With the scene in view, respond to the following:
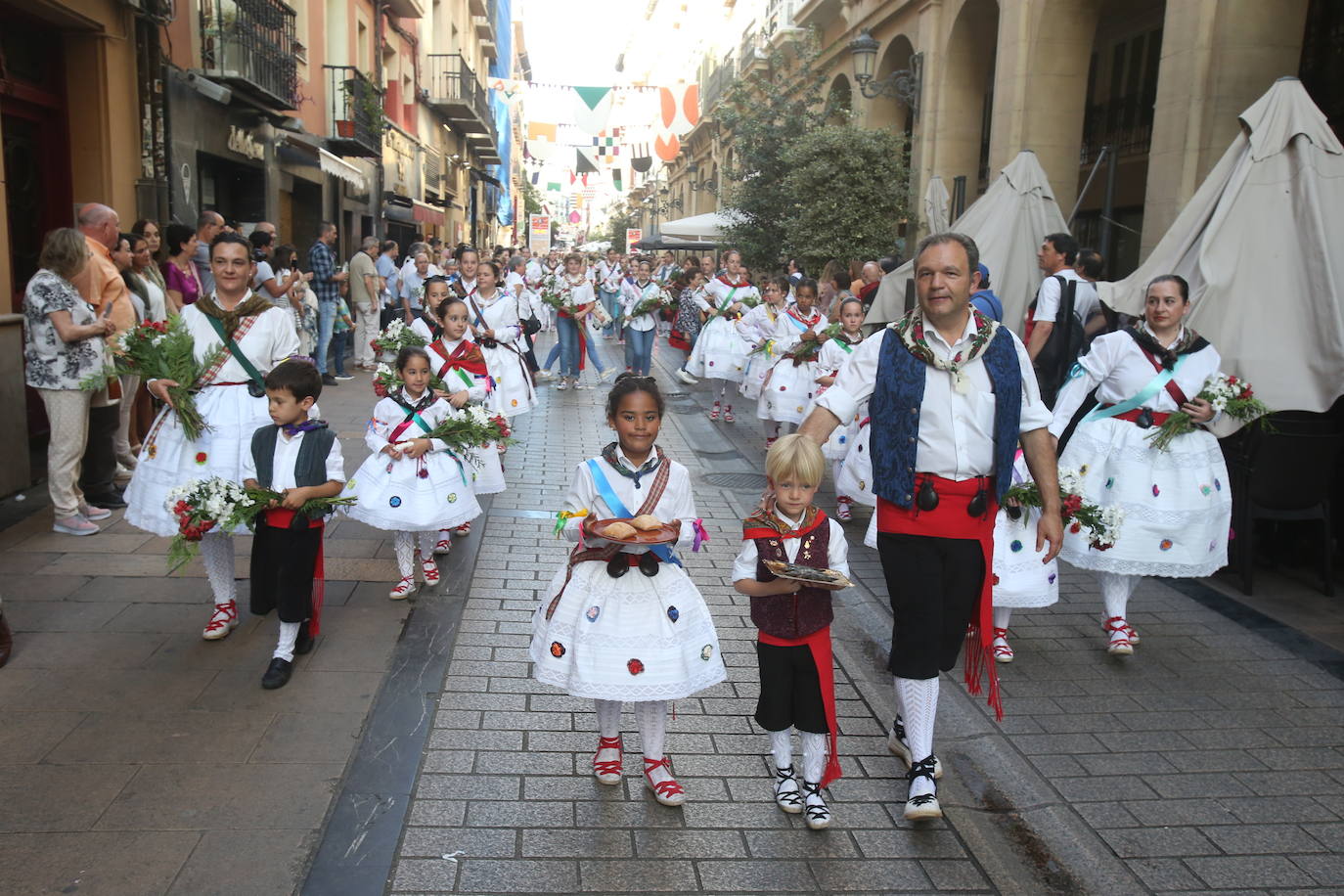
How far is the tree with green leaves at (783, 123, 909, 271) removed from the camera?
1758cm

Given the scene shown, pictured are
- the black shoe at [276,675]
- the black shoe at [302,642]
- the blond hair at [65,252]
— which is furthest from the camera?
the blond hair at [65,252]

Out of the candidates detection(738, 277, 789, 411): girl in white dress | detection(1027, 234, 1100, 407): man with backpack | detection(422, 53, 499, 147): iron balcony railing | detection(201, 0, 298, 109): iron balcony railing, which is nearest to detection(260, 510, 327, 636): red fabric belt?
detection(1027, 234, 1100, 407): man with backpack

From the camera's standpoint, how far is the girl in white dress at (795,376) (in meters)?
10.6

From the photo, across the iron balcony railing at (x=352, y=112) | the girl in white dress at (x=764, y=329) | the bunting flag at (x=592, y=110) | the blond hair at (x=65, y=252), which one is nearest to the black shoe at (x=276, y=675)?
the blond hair at (x=65, y=252)

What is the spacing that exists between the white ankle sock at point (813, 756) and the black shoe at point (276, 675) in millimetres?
2456

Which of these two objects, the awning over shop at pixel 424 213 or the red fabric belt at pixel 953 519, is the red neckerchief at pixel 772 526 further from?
the awning over shop at pixel 424 213

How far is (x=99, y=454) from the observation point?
8.29 m

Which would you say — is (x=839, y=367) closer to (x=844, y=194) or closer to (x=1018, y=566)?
(x=1018, y=566)

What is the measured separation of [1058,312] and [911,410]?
4.95m

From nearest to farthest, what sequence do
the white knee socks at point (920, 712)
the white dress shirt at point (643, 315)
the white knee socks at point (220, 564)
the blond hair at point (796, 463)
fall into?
the blond hair at point (796, 463) → the white knee socks at point (920, 712) → the white knee socks at point (220, 564) → the white dress shirt at point (643, 315)

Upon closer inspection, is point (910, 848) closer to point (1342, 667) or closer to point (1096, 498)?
point (1096, 498)

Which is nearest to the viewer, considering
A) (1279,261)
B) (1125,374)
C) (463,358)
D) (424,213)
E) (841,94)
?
(1125,374)

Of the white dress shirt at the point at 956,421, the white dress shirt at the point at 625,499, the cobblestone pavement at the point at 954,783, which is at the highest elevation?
the white dress shirt at the point at 956,421

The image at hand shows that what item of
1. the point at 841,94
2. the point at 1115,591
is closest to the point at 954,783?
the point at 1115,591
